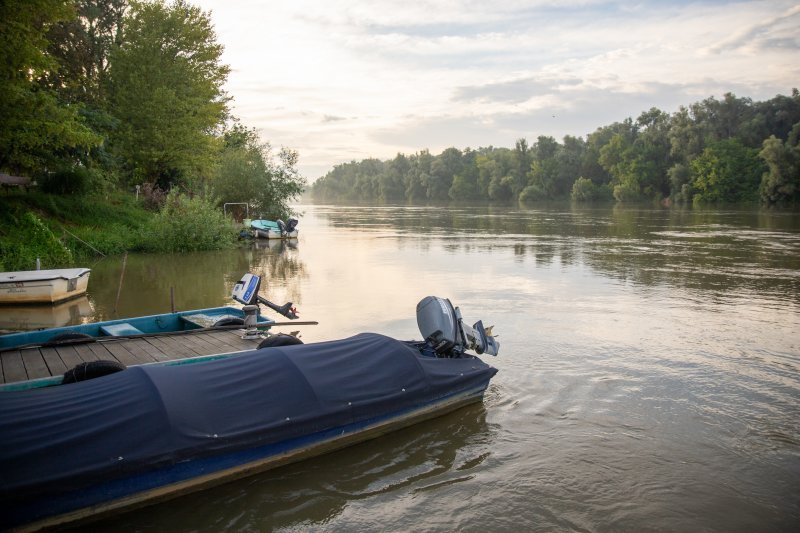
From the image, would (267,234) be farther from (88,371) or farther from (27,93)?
(88,371)

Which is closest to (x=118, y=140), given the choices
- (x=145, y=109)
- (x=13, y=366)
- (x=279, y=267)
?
(x=145, y=109)

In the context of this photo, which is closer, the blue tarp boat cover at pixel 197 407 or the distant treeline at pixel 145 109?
the blue tarp boat cover at pixel 197 407

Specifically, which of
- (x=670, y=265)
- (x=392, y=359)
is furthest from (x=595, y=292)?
(x=392, y=359)

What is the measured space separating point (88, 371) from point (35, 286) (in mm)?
10078

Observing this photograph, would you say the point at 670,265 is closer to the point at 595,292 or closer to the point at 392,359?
the point at 595,292

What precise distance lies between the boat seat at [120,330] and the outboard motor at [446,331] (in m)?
5.03

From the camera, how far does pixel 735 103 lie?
9275cm

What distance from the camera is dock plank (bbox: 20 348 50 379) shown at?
8.18m

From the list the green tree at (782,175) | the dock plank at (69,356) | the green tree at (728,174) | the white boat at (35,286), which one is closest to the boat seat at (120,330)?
the dock plank at (69,356)

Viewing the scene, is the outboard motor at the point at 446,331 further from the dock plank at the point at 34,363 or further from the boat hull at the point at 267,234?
the boat hull at the point at 267,234

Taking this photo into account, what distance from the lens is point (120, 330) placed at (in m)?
10.8

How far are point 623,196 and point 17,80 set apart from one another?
94597mm

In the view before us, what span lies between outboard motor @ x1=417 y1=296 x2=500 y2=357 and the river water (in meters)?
1.01

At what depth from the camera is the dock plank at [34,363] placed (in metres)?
8.18
